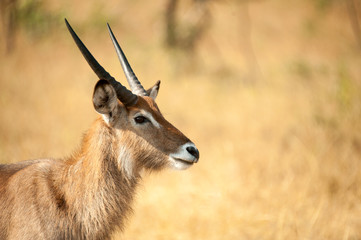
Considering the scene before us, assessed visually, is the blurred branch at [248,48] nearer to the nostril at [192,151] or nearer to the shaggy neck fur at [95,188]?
the nostril at [192,151]

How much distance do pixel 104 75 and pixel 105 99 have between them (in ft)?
0.67

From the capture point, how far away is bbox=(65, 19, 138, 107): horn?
9.00ft

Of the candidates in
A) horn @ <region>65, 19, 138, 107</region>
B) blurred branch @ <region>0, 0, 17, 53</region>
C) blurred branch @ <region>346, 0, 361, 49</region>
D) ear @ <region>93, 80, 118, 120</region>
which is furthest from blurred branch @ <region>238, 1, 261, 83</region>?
ear @ <region>93, 80, 118, 120</region>

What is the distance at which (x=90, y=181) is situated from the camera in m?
2.96

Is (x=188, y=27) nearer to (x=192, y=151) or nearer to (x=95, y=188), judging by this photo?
(x=192, y=151)

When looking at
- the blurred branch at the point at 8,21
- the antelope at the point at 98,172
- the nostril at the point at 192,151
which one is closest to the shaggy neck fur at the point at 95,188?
the antelope at the point at 98,172

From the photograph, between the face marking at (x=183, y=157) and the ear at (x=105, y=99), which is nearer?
Result: the ear at (x=105, y=99)

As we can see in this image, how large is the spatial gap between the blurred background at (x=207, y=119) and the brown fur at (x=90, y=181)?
684 millimetres

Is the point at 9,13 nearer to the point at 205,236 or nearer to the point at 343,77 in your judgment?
the point at 205,236

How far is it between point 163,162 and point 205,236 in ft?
6.82

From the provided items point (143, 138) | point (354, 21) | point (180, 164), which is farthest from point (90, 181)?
point (354, 21)

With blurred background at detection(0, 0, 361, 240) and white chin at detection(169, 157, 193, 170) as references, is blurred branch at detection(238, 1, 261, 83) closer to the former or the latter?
blurred background at detection(0, 0, 361, 240)

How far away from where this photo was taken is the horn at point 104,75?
2.74m

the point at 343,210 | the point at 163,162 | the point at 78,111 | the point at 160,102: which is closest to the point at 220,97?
the point at 160,102
